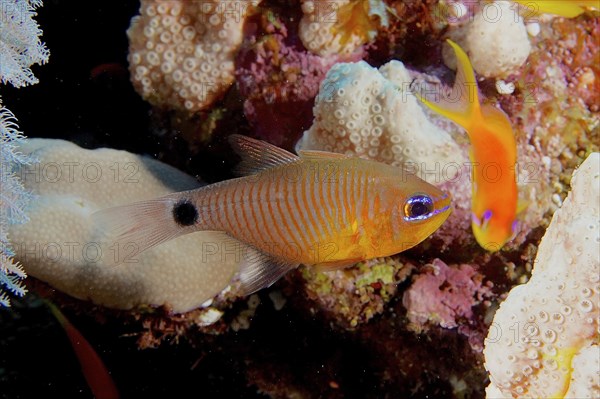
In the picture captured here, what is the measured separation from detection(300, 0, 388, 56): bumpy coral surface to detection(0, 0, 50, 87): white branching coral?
192cm

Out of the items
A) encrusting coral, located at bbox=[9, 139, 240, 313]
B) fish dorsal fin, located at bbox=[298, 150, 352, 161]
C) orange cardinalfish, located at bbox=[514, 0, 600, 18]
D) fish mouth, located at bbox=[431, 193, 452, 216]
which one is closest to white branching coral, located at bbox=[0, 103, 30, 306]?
encrusting coral, located at bbox=[9, 139, 240, 313]

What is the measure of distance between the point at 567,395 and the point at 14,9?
11.4ft

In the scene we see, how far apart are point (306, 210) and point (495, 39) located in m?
2.18

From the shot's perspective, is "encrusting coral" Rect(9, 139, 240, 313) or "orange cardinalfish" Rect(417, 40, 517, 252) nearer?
"orange cardinalfish" Rect(417, 40, 517, 252)

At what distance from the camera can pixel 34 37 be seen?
8.71 ft

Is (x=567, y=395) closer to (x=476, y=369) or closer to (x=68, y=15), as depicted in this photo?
(x=476, y=369)

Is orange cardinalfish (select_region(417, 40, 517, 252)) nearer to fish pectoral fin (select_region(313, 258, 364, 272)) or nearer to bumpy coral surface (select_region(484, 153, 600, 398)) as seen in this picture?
bumpy coral surface (select_region(484, 153, 600, 398))

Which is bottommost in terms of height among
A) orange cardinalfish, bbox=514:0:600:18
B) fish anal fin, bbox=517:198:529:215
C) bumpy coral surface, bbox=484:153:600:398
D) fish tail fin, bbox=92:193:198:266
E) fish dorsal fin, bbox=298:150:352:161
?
fish anal fin, bbox=517:198:529:215

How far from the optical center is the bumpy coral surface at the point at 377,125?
3.07 metres

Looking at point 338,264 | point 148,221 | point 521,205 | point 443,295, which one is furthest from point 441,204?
point 148,221

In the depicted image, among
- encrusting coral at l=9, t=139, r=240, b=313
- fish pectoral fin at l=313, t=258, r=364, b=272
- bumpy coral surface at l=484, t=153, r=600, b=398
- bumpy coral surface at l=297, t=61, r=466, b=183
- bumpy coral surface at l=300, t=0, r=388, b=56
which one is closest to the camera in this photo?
bumpy coral surface at l=484, t=153, r=600, b=398

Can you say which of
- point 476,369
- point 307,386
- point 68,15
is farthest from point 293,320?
point 68,15

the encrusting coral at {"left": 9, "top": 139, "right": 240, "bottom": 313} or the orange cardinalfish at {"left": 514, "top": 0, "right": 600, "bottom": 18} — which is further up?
the orange cardinalfish at {"left": 514, "top": 0, "right": 600, "bottom": 18}

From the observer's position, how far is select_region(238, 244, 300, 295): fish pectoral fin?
2617 millimetres
